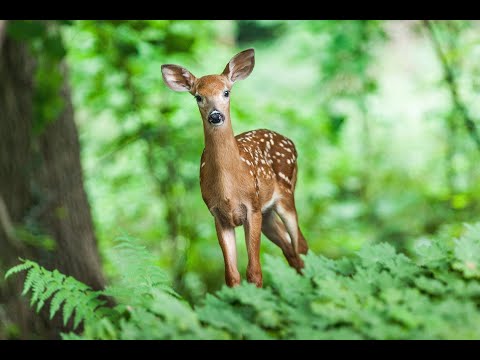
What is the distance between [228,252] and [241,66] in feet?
1.96

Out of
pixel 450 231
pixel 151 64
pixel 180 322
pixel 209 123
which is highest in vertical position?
pixel 151 64

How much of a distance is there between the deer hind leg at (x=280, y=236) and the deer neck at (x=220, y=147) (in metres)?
0.42

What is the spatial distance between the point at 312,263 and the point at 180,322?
18.9 inches

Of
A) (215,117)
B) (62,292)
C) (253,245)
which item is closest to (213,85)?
(215,117)

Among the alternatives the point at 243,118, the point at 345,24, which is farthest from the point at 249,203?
the point at 345,24

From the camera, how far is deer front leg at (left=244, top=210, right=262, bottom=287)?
201 centimetres

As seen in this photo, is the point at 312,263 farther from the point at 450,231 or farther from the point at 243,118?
the point at 450,231

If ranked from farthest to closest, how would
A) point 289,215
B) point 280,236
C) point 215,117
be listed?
point 280,236 → point 289,215 → point 215,117

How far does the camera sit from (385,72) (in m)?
11.0

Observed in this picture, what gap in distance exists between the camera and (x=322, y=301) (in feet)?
5.71

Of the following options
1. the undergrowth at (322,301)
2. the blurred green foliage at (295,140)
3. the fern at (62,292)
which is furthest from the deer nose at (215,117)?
the blurred green foliage at (295,140)

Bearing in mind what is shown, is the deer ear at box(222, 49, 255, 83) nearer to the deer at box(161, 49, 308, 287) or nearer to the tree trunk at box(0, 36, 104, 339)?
the deer at box(161, 49, 308, 287)

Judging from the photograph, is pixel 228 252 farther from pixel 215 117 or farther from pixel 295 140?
pixel 295 140
